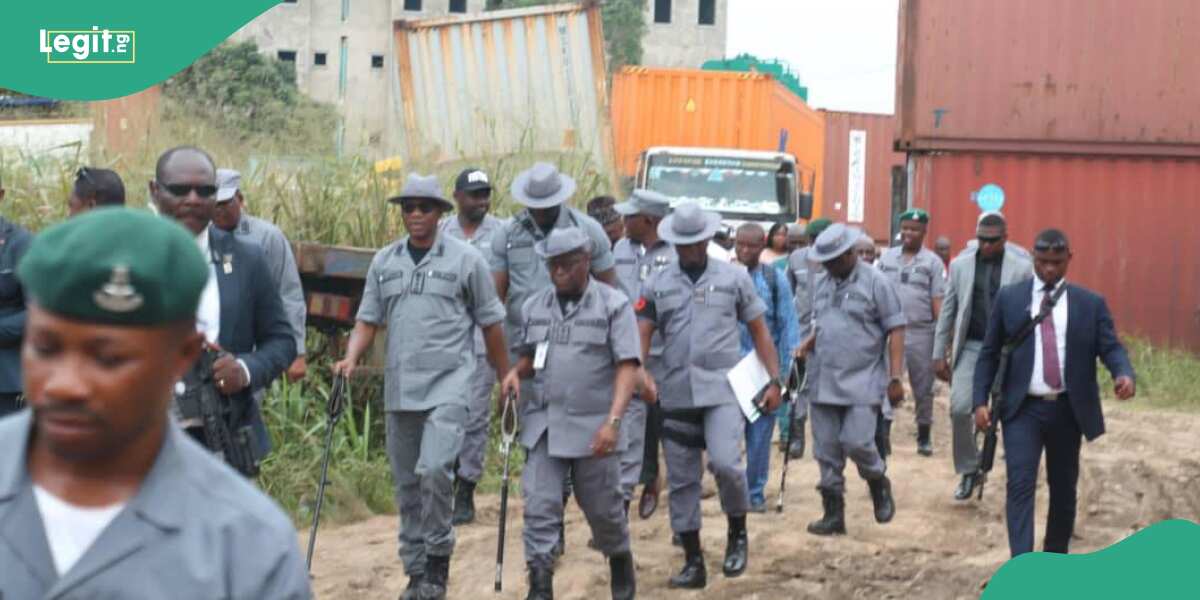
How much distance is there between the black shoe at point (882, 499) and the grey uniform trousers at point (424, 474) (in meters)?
3.47

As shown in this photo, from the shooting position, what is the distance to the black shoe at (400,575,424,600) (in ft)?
27.0

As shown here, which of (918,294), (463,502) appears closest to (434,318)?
(463,502)

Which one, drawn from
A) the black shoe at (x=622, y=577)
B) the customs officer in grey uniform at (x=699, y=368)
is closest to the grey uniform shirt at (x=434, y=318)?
the black shoe at (x=622, y=577)

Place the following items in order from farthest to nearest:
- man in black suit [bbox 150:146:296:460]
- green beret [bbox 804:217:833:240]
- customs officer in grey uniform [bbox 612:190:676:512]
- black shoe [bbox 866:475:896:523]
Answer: green beret [bbox 804:217:833:240] < black shoe [bbox 866:475:896:523] < customs officer in grey uniform [bbox 612:190:676:512] < man in black suit [bbox 150:146:296:460]

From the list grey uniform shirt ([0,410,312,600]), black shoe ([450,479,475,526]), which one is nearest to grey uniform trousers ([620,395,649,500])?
black shoe ([450,479,475,526])

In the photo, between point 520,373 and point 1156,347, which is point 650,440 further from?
point 1156,347

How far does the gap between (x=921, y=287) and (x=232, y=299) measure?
8.53m

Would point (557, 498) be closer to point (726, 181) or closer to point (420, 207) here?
point (420, 207)

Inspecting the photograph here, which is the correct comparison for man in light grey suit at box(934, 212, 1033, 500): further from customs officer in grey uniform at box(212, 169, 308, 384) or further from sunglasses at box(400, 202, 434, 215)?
customs officer in grey uniform at box(212, 169, 308, 384)

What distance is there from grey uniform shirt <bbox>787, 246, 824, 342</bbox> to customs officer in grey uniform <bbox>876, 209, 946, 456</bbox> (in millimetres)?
670

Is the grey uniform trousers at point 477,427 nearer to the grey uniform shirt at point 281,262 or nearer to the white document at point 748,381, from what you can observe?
the white document at point 748,381

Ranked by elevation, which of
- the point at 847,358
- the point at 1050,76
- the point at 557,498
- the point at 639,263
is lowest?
the point at 557,498

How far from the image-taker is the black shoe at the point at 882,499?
10.9 m

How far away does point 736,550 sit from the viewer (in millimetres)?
9211
